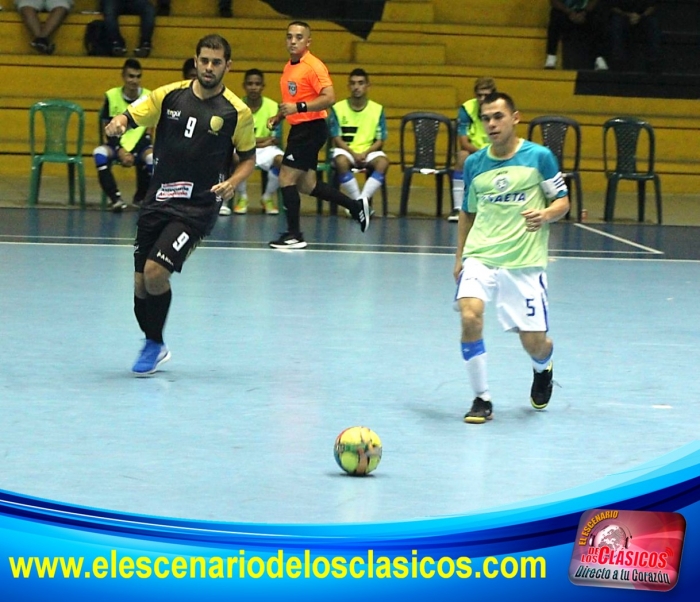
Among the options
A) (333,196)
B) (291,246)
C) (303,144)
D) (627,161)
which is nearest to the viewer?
(303,144)

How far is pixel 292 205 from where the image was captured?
12.5 meters

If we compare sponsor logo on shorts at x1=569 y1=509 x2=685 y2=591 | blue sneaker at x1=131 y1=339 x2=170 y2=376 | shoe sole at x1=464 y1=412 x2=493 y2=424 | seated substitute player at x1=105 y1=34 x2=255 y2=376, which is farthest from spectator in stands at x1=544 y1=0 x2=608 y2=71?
sponsor logo on shorts at x1=569 y1=509 x2=685 y2=591

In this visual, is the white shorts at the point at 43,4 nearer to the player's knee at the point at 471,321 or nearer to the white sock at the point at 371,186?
the white sock at the point at 371,186

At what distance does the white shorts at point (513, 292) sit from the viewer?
6477 millimetres

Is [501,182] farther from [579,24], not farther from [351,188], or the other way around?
[579,24]

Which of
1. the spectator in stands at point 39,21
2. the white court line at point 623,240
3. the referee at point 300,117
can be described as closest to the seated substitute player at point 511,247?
the referee at point 300,117

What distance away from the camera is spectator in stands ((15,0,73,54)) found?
18.7m

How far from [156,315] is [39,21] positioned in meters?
12.8

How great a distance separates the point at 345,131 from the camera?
15.6 m

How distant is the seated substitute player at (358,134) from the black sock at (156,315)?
26.3ft

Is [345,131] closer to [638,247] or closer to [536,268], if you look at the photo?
[638,247]

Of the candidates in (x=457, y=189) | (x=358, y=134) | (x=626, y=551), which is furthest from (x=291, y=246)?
(x=626, y=551)

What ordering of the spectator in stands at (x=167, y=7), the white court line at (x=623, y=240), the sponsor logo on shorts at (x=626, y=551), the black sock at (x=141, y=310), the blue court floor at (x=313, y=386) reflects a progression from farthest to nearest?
the spectator in stands at (x=167, y=7), the white court line at (x=623, y=240), the black sock at (x=141, y=310), the blue court floor at (x=313, y=386), the sponsor logo on shorts at (x=626, y=551)

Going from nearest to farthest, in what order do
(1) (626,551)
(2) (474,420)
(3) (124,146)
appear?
(1) (626,551)
(2) (474,420)
(3) (124,146)
